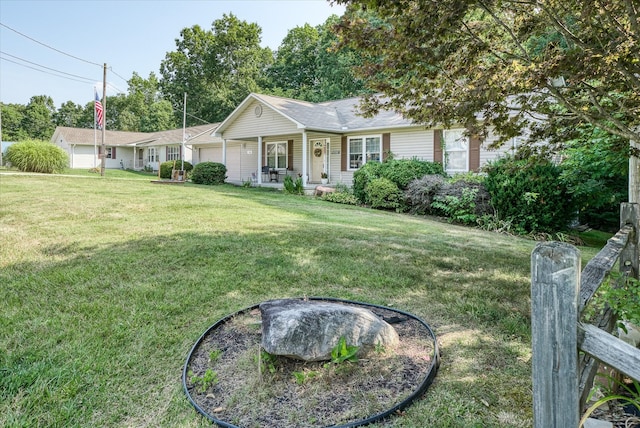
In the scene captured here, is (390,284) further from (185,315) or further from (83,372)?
(83,372)

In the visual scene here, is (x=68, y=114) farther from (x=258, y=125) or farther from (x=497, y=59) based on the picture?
(x=497, y=59)

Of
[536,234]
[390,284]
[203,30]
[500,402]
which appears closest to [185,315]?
[390,284]

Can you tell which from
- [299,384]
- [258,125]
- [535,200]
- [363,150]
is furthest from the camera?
[258,125]

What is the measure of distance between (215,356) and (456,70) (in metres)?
3.69

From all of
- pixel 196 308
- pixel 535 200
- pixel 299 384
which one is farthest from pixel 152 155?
pixel 299 384

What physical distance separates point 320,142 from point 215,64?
29.0 m

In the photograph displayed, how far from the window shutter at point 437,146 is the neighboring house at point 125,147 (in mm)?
21377

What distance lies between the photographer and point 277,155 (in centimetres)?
2103

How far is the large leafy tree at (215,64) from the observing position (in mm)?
41844

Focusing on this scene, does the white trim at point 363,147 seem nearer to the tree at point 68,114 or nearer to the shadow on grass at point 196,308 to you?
the shadow on grass at point 196,308

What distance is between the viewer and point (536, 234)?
9305mm

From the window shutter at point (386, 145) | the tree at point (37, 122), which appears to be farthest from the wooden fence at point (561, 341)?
the tree at point (37, 122)

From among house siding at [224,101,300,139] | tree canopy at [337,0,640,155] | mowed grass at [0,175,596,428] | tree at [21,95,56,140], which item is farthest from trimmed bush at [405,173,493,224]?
tree at [21,95,56,140]

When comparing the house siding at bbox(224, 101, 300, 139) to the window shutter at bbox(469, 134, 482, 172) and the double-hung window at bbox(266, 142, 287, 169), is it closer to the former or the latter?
the double-hung window at bbox(266, 142, 287, 169)
